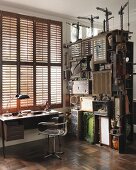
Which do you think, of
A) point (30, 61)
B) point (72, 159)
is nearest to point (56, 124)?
point (72, 159)

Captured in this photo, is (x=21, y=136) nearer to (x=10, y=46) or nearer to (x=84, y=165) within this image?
(x=84, y=165)

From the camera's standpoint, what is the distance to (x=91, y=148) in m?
4.80

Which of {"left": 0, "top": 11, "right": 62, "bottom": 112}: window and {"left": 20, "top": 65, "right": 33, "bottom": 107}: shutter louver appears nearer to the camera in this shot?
{"left": 0, "top": 11, "right": 62, "bottom": 112}: window

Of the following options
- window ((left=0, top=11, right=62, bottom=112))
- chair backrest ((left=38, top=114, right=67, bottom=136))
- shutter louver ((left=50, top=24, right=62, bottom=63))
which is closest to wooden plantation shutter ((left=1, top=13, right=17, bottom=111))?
window ((left=0, top=11, right=62, bottom=112))

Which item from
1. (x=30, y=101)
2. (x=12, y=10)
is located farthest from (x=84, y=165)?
(x=12, y=10)

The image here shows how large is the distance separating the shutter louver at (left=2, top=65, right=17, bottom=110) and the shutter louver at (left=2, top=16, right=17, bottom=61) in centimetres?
26

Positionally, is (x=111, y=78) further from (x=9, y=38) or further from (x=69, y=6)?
(x=9, y=38)

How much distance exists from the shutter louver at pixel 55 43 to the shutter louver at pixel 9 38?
1.04m

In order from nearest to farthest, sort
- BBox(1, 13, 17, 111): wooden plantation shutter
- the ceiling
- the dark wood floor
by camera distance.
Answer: the dark wood floor → the ceiling → BBox(1, 13, 17, 111): wooden plantation shutter

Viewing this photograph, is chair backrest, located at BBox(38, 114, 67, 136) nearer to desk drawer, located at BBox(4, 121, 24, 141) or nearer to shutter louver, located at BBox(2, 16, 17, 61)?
desk drawer, located at BBox(4, 121, 24, 141)

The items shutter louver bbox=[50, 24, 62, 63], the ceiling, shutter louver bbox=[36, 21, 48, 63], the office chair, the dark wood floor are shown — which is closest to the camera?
the dark wood floor

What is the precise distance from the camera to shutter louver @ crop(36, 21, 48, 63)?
18.1ft

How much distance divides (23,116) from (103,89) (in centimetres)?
187

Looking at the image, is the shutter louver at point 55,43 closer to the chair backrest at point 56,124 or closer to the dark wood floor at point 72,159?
the chair backrest at point 56,124
